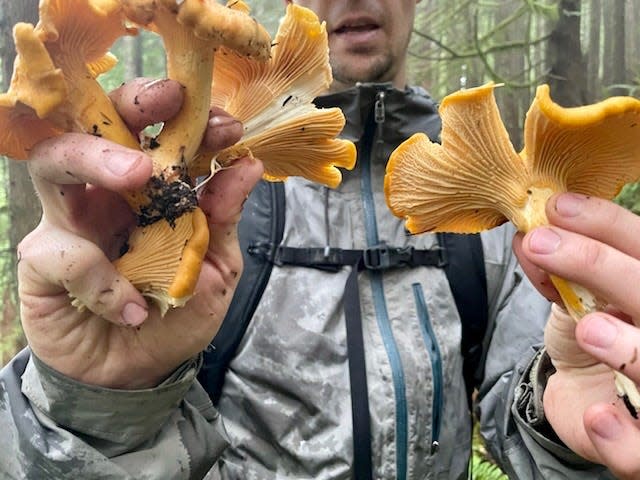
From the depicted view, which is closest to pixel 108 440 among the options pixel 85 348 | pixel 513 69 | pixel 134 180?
pixel 85 348

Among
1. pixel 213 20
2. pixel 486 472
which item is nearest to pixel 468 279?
pixel 213 20

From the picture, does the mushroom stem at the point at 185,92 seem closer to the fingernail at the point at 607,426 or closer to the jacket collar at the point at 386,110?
the jacket collar at the point at 386,110

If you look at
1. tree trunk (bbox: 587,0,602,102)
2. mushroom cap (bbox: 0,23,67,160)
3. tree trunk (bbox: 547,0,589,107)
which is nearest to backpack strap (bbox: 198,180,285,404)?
mushroom cap (bbox: 0,23,67,160)

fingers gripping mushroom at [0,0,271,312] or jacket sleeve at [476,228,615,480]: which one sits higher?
fingers gripping mushroom at [0,0,271,312]

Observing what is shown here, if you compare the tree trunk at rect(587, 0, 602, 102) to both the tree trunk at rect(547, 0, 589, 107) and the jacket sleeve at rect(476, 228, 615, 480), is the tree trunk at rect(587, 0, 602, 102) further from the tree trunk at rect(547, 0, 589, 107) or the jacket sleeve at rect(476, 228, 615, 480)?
the jacket sleeve at rect(476, 228, 615, 480)

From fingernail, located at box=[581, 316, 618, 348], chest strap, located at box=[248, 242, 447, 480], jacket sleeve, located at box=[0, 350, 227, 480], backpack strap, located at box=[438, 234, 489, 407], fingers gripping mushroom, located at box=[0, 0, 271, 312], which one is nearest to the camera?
fingernail, located at box=[581, 316, 618, 348]

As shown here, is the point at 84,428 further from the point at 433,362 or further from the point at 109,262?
the point at 433,362

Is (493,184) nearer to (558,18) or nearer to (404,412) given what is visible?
(404,412)

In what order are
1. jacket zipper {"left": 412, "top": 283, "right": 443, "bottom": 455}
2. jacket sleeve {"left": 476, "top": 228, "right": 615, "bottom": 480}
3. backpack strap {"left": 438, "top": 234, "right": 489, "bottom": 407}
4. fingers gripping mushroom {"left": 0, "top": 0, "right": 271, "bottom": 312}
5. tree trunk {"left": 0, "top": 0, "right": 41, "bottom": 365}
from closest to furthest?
fingers gripping mushroom {"left": 0, "top": 0, "right": 271, "bottom": 312} → jacket sleeve {"left": 476, "top": 228, "right": 615, "bottom": 480} → jacket zipper {"left": 412, "top": 283, "right": 443, "bottom": 455} → backpack strap {"left": 438, "top": 234, "right": 489, "bottom": 407} → tree trunk {"left": 0, "top": 0, "right": 41, "bottom": 365}
